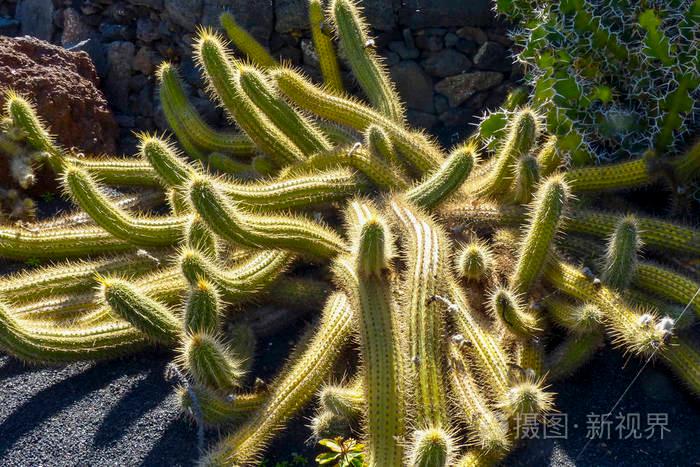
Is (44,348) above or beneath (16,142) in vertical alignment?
beneath

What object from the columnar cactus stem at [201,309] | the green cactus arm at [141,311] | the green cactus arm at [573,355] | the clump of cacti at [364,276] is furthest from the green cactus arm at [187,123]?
the green cactus arm at [573,355]

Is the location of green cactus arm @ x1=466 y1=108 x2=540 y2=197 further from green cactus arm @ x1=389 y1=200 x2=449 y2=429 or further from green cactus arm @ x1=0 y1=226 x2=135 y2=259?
green cactus arm @ x1=0 y1=226 x2=135 y2=259

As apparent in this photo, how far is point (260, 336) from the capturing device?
3412 mm

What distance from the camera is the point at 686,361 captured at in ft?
9.43

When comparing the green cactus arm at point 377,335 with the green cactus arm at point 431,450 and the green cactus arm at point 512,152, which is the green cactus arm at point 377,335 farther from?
the green cactus arm at point 512,152

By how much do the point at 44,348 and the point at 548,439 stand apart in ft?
7.01

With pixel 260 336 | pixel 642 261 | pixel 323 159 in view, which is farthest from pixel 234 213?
pixel 642 261

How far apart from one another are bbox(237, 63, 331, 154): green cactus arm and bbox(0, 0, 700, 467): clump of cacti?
11 mm

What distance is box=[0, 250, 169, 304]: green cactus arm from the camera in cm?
355

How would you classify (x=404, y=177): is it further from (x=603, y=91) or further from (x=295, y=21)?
(x=295, y=21)

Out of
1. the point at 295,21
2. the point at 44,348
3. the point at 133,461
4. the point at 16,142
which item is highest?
the point at 295,21

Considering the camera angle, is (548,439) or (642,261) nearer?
(548,439)

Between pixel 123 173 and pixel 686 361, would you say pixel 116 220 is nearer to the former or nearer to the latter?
pixel 123 173

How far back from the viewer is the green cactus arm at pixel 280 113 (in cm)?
389
